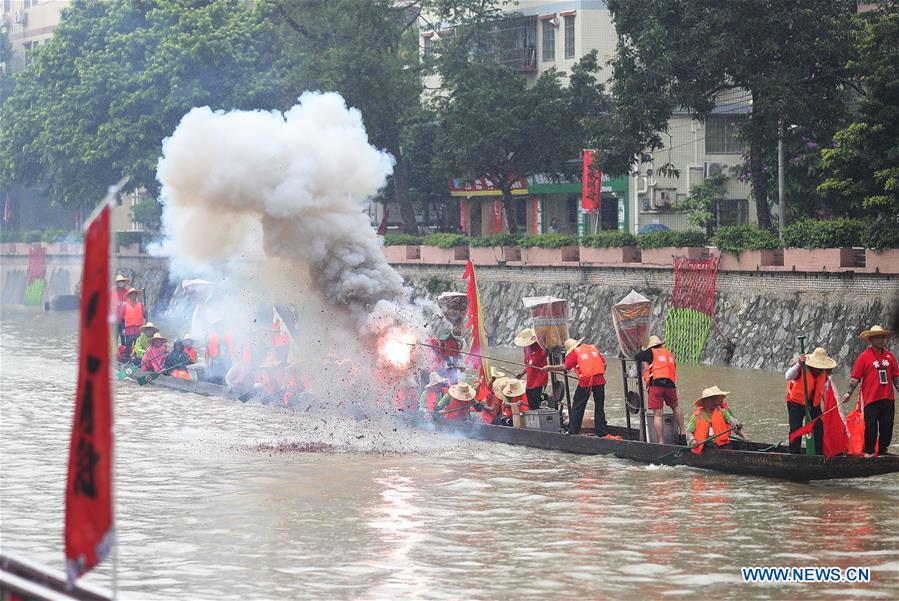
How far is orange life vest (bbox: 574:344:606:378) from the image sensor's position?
65.0 feet

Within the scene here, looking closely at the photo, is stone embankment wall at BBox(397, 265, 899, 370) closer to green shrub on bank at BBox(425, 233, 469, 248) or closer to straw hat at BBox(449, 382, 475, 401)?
Answer: green shrub on bank at BBox(425, 233, 469, 248)

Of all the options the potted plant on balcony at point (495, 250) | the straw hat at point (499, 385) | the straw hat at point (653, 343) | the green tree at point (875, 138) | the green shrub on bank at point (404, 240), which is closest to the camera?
the straw hat at point (653, 343)

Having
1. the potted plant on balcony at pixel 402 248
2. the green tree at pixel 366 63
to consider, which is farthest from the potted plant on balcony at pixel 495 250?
the green tree at pixel 366 63

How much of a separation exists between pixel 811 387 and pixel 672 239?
18.8 meters

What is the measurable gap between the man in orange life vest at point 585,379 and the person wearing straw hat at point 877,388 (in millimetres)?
3580

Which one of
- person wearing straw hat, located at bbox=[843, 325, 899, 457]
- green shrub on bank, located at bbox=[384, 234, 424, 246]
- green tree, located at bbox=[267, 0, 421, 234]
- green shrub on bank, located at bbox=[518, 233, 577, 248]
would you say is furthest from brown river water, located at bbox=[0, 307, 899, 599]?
green tree, located at bbox=[267, 0, 421, 234]

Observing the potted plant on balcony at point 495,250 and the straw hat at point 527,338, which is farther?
the potted plant on balcony at point 495,250

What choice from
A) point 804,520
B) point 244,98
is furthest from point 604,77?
point 804,520

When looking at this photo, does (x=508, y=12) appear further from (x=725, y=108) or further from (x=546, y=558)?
(x=546, y=558)

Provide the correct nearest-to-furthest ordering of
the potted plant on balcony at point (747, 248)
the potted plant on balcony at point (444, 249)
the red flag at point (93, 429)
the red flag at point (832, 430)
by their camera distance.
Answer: the red flag at point (93, 429)
the red flag at point (832, 430)
the potted plant on balcony at point (747, 248)
the potted plant on balcony at point (444, 249)

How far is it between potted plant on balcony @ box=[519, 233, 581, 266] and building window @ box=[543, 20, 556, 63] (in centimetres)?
1009

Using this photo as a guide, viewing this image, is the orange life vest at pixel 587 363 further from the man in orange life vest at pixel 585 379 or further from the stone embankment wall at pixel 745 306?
the stone embankment wall at pixel 745 306

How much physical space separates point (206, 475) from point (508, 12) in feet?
112

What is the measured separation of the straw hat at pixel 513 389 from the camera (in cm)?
2162
